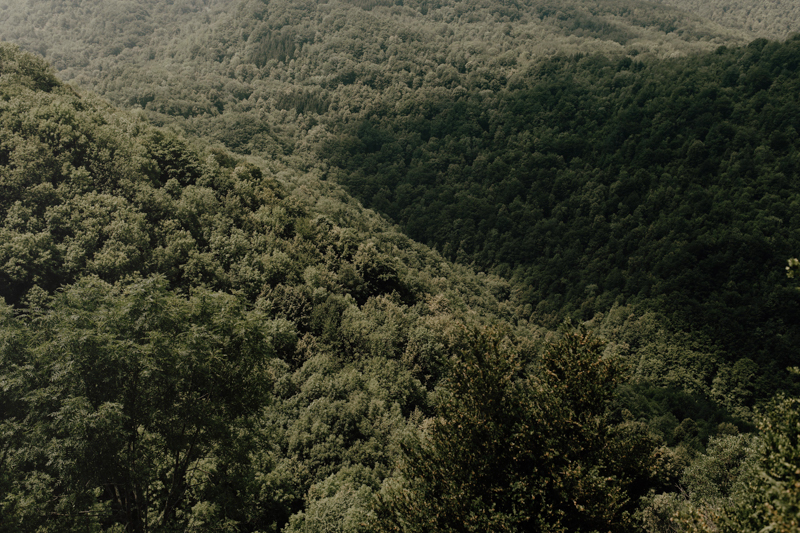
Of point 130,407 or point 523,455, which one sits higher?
point 523,455

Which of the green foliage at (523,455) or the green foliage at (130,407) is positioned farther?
the green foliage at (523,455)

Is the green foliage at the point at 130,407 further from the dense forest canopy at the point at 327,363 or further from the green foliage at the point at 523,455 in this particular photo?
the green foliage at the point at 523,455

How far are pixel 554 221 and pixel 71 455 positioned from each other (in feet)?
603

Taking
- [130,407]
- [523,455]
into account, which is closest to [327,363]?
[130,407]

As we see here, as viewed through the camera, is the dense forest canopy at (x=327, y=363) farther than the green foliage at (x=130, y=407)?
Yes

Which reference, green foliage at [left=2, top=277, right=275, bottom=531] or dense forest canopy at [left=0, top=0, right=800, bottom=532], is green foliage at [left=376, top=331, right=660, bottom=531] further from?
green foliage at [left=2, top=277, right=275, bottom=531]

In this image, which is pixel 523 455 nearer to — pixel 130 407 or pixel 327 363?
pixel 130 407

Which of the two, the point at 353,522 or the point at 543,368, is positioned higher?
the point at 543,368

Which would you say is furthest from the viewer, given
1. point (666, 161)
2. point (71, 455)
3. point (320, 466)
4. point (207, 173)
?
point (666, 161)

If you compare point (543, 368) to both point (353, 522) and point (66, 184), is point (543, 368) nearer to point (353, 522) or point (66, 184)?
point (353, 522)

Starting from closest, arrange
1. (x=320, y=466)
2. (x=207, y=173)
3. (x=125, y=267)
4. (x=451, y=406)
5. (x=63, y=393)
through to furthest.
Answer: (x=63, y=393), (x=451, y=406), (x=320, y=466), (x=125, y=267), (x=207, y=173)

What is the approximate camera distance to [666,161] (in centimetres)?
17412

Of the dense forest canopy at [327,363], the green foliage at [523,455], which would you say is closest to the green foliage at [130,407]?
the dense forest canopy at [327,363]

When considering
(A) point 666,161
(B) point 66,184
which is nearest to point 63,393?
(B) point 66,184
